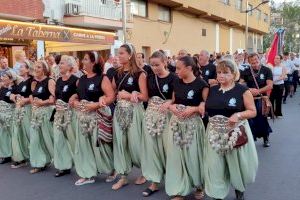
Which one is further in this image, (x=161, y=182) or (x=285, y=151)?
(x=285, y=151)

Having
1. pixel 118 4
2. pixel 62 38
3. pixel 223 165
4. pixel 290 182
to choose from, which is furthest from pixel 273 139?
pixel 118 4

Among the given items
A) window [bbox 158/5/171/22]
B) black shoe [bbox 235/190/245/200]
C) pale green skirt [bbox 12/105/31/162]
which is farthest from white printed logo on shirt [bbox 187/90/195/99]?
window [bbox 158/5/171/22]

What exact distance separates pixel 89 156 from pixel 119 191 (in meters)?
0.73

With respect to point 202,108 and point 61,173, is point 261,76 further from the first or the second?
point 61,173

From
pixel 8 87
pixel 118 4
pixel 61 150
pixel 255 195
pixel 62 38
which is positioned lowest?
pixel 255 195

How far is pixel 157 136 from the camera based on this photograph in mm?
5680

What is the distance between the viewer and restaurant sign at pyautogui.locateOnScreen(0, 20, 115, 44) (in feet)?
46.8

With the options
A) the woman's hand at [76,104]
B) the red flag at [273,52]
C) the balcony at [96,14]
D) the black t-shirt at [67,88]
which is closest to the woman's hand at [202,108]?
the woman's hand at [76,104]

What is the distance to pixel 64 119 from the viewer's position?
6.48m

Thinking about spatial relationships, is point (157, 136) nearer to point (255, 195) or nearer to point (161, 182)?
point (161, 182)

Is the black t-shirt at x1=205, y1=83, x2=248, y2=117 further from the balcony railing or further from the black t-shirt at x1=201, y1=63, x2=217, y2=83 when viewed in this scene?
the balcony railing

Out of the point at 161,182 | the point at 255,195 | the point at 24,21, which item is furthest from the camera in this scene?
the point at 24,21

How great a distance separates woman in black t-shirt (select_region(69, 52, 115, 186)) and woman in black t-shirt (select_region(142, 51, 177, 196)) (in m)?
0.62

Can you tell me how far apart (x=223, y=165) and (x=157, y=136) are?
1022mm
